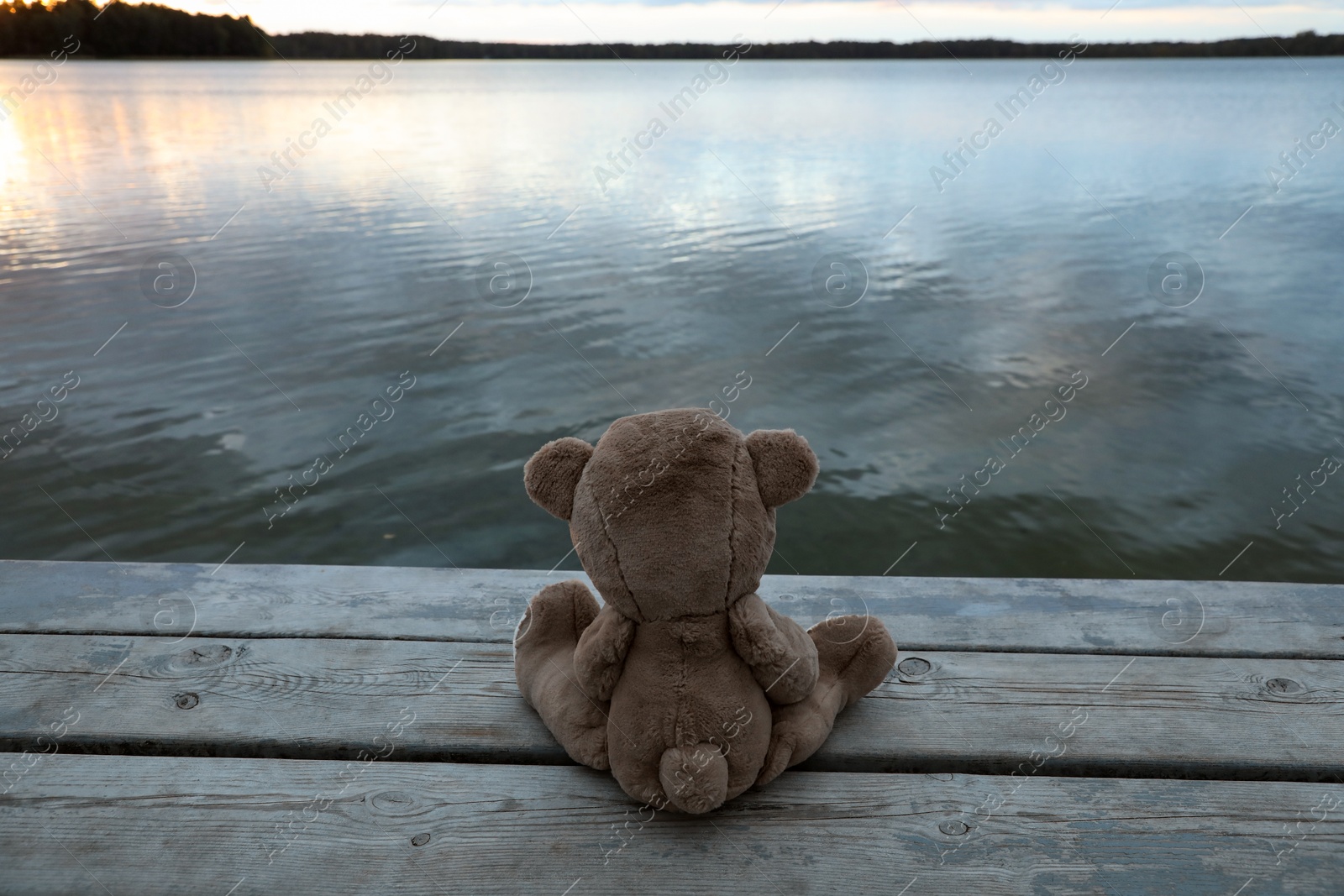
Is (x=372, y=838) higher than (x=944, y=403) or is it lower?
higher

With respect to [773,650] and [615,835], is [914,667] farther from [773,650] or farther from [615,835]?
[615,835]

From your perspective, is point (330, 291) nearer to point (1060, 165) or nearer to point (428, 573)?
point (428, 573)

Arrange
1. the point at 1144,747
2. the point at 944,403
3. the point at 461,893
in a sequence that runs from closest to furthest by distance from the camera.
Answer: the point at 461,893 < the point at 1144,747 < the point at 944,403

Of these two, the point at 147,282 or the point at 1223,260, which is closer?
the point at 147,282

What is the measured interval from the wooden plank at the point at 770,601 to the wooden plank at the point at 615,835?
0.44 metres

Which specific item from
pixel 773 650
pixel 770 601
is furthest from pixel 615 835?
pixel 770 601

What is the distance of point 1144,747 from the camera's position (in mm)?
1651

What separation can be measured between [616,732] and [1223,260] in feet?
31.8

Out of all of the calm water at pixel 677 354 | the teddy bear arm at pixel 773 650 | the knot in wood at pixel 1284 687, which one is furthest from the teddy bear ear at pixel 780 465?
the calm water at pixel 677 354

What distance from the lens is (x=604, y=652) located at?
1.51m

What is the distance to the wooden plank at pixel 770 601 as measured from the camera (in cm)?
199

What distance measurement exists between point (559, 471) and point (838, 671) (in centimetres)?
71

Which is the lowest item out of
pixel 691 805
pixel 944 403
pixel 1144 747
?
pixel 944 403

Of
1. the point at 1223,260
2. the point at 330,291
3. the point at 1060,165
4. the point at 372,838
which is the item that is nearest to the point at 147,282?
the point at 330,291
